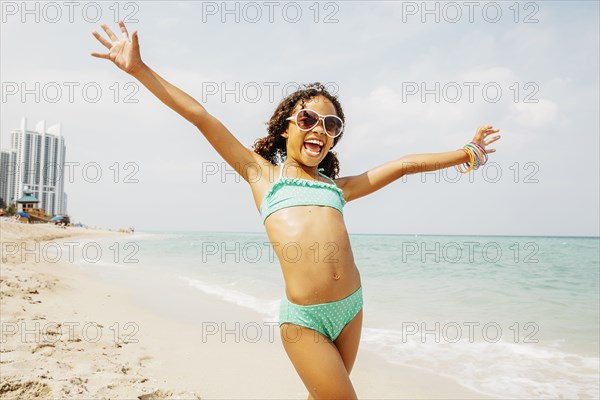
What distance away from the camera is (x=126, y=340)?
5.45 metres

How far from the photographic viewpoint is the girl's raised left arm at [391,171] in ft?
9.10

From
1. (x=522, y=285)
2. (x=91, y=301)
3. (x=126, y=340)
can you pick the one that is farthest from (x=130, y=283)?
(x=522, y=285)

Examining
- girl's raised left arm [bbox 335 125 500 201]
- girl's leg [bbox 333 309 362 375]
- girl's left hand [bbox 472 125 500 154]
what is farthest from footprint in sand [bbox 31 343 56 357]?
girl's left hand [bbox 472 125 500 154]

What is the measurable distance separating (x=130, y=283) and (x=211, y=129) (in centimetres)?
1047

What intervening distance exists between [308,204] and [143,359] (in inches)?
135

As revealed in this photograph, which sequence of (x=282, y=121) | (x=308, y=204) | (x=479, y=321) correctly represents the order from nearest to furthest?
(x=308, y=204) < (x=282, y=121) < (x=479, y=321)

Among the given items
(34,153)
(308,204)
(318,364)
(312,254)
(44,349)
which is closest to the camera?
(318,364)

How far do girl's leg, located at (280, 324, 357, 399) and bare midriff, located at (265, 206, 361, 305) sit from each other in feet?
0.57

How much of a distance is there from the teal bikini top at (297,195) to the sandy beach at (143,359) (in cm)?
238

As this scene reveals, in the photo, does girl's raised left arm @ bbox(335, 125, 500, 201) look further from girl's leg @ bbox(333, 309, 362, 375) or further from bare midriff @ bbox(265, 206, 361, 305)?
girl's leg @ bbox(333, 309, 362, 375)

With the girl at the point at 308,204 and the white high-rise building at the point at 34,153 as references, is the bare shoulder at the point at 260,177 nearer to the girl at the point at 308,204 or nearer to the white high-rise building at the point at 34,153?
the girl at the point at 308,204

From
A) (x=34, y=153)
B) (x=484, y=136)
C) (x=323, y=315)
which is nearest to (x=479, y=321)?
(x=484, y=136)

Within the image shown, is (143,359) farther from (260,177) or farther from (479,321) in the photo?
(479,321)

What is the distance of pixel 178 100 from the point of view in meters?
2.40
